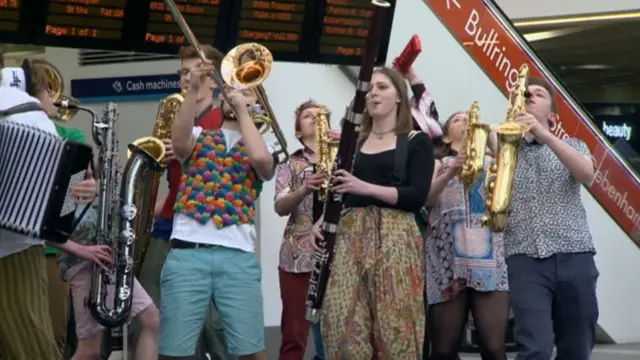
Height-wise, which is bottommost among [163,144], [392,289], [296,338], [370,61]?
[296,338]

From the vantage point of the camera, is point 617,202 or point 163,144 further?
point 617,202

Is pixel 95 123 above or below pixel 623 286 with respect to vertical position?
above

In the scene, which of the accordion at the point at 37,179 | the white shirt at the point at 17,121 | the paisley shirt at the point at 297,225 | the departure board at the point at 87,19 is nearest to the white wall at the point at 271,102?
the departure board at the point at 87,19

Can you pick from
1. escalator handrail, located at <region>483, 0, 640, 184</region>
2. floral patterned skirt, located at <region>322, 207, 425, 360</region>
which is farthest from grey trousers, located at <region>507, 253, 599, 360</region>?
escalator handrail, located at <region>483, 0, 640, 184</region>

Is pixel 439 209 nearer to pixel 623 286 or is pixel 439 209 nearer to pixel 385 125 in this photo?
pixel 385 125

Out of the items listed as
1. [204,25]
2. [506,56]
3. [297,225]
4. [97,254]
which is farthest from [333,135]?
[506,56]

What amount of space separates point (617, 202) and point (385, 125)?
5.64 metres

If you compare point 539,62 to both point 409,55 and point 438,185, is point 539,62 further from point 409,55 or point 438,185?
point 438,185

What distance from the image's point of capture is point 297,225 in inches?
336

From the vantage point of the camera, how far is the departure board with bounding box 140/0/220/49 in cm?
974

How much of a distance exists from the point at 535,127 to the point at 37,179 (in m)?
2.69

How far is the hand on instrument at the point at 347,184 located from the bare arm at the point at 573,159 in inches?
44.2

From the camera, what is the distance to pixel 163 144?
775 centimetres

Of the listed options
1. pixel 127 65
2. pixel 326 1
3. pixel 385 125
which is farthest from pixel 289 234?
pixel 127 65
